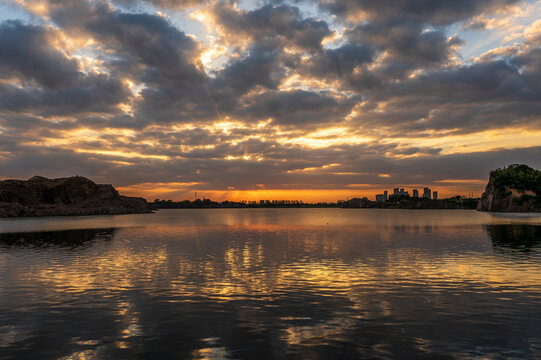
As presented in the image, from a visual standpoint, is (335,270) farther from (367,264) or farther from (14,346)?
(14,346)

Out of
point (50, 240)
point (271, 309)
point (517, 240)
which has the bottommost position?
point (517, 240)

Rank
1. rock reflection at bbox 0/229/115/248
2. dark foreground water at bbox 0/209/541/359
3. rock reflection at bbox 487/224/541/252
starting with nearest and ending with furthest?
1. dark foreground water at bbox 0/209/541/359
2. rock reflection at bbox 487/224/541/252
3. rock reflection at bbox 0/229/115/248

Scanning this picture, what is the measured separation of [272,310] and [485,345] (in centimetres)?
1011

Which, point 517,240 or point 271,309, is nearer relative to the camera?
point 271,309

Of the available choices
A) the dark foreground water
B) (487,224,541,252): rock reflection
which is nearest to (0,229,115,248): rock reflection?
the dark foreground water

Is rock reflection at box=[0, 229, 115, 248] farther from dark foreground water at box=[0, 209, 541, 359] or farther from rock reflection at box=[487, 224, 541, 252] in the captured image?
rock reflection at box=[487, 224, 541, 252]

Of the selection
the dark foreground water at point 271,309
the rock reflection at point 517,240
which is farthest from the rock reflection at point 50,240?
the rock reflection at point 517,240

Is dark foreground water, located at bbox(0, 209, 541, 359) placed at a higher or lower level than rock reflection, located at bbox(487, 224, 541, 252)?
higher

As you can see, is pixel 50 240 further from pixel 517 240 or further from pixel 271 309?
pixel 517 240

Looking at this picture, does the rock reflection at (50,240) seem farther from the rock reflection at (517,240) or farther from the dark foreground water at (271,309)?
the rock reflection at (517,240)

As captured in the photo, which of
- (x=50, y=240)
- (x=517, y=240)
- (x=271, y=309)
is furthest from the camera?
(x=50, y=240)

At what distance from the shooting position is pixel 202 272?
3112 centimetres

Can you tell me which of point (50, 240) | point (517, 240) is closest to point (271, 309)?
point (517, 240)

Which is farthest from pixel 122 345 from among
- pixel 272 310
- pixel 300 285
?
pixel 300 285
